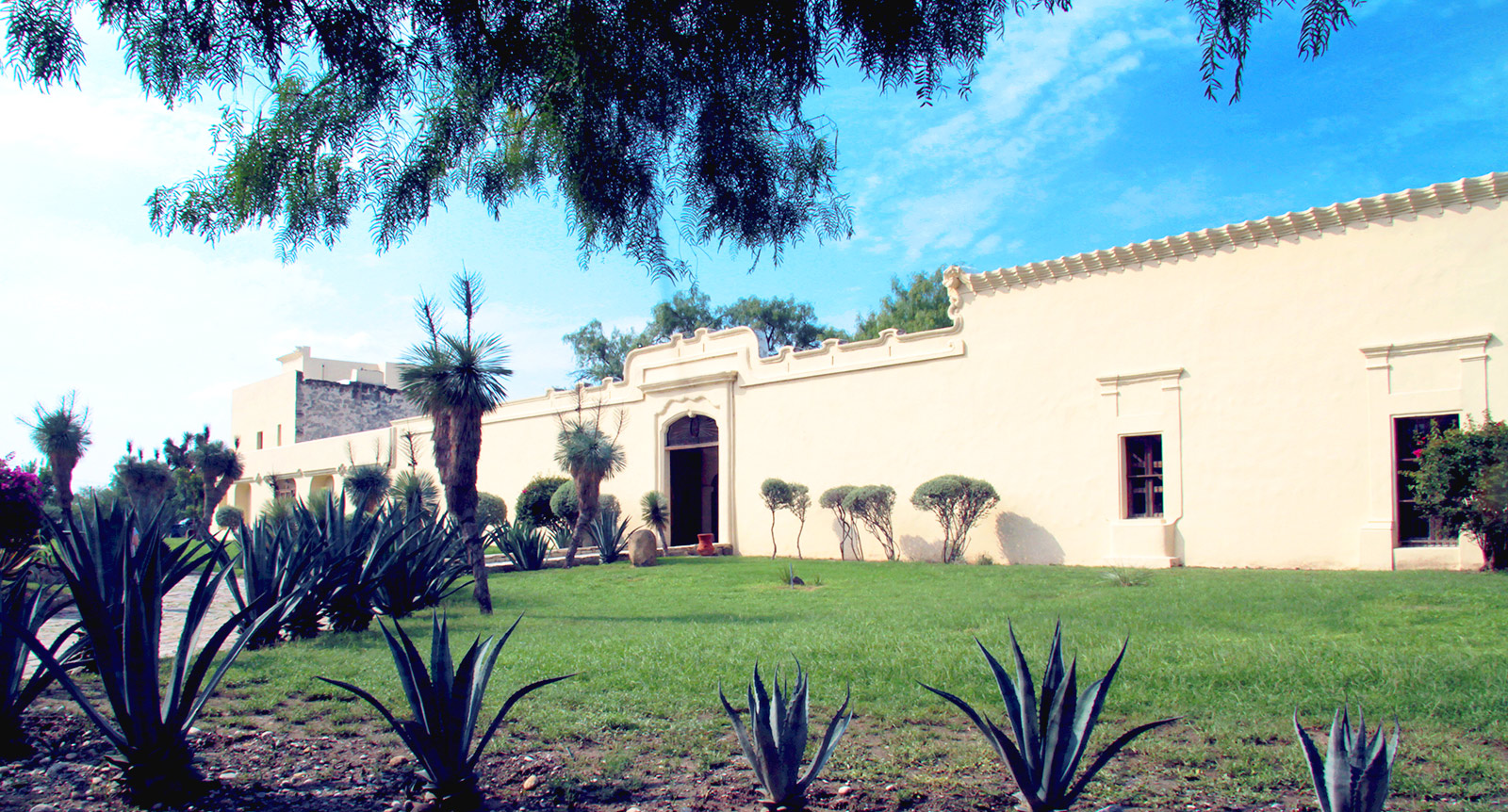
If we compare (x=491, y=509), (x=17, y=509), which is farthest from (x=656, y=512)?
(x=17, y=509)

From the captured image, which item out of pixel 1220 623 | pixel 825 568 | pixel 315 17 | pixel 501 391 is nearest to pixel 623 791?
pixel 315 17

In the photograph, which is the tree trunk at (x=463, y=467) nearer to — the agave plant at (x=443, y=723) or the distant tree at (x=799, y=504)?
the agave plant at (x=443, y=723)

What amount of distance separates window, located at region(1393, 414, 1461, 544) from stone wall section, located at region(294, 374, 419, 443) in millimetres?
32814

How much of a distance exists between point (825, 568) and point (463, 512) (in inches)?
274

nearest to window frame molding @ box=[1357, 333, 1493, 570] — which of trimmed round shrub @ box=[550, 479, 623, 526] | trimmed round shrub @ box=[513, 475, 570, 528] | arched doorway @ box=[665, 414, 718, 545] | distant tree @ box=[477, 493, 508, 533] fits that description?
arched doorway @ box=[665, 414, 718, 545]

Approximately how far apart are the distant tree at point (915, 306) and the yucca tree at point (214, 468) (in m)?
25.2

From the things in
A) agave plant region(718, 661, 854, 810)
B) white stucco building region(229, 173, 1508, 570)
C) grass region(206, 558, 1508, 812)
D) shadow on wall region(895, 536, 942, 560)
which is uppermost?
white stucco building region(229, 173, 1508, 570)

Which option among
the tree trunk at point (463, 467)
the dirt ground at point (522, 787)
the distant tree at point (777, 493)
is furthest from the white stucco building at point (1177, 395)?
the dirt ground at point (522, 787)

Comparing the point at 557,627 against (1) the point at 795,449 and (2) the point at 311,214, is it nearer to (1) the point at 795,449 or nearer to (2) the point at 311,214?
(2) the point at 311,214

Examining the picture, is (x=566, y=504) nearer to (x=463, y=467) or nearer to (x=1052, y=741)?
(x=463, y=467)

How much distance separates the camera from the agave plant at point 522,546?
1700 cm

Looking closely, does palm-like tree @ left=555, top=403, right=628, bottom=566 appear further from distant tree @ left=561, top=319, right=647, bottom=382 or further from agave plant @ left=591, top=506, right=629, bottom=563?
distant tree @ left=561, top=319, right=647, bottom=382

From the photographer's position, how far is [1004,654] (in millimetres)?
5922

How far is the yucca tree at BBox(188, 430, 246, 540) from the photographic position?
34.2 metres
